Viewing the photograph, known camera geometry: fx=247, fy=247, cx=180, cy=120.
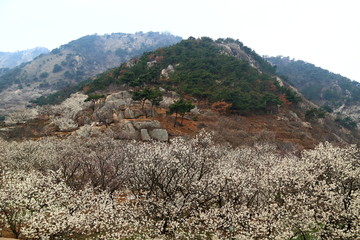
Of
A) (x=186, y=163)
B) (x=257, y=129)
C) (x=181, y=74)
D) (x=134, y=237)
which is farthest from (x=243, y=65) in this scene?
(x=134, y=237)

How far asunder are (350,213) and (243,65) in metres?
97.7

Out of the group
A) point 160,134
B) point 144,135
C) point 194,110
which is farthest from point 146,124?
point 194,110

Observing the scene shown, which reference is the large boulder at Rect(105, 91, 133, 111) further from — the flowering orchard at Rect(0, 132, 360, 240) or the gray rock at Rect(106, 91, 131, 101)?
the flowering orchard at Rect(0, 132, 360, 240)

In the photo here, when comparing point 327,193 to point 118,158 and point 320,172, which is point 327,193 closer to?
point 320,172

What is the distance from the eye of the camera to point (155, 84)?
93062mm

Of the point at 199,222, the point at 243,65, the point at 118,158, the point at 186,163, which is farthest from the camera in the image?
the point at 243,65

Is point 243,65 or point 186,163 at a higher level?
point 243,65

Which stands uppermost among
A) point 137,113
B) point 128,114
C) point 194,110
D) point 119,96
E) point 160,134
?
point 194,110

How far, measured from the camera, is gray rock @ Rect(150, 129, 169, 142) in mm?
53406

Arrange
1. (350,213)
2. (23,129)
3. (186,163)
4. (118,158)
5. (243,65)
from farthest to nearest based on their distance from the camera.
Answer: (243,65)
(23,129)
(118,158)
(186,163)
(350,213)

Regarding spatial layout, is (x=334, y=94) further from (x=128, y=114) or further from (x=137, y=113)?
(x=128, y=114)

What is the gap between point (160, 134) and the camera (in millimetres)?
53875

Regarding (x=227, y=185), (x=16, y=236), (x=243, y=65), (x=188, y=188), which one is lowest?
(x=16, y=236)

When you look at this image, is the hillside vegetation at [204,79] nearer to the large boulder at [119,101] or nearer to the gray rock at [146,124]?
the large boulder at [119,101]
